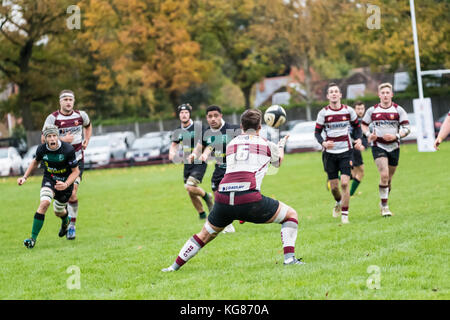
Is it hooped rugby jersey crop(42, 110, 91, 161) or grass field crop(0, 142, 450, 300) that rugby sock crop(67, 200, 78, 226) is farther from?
hooped rugby jersey crop(42, 110, 91, 161)

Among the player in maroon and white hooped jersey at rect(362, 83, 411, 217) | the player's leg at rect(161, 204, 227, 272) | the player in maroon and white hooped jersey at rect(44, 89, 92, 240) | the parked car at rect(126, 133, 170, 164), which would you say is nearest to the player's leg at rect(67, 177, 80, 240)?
the player in maroon and white hooped jersey at rect(44, 89, 92, 240)

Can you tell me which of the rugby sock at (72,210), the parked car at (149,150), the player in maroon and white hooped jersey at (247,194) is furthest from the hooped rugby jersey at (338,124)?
the parked car at (149,150)

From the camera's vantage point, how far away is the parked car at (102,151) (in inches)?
1406

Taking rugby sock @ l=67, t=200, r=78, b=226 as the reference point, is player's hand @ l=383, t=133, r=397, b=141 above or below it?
above

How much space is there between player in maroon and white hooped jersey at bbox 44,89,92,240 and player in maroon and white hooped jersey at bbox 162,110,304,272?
5070 millimetres

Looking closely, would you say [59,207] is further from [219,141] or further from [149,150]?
[149,150]

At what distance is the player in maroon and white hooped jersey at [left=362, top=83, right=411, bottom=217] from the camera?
12.2 m

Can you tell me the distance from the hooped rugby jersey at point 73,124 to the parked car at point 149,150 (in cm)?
2390

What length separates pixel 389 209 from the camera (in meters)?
12.8

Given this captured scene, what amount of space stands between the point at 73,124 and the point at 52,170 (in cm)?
154

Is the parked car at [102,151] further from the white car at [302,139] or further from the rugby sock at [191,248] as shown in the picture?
the rugby sock at [191,248]

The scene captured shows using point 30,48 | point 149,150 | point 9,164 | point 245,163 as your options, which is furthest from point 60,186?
point 30,48
